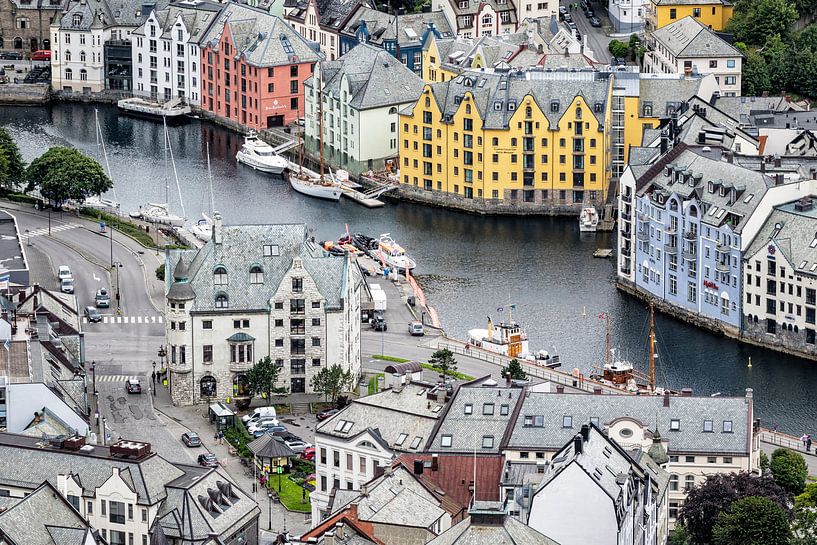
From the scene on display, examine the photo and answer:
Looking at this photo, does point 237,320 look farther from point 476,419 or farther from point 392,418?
point 476,419

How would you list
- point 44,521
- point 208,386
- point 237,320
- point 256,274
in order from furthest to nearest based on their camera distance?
point 256,274 → point 208,386 → point 237,320 → point 44,521

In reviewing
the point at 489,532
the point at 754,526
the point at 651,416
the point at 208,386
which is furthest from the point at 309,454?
the point at 489,532

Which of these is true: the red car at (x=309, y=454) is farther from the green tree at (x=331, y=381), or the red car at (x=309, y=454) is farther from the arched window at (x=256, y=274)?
the arched window at (x=256, y=274)

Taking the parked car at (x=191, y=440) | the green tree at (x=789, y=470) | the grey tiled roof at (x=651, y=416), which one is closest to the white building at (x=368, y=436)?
the grey tiled roof at (x=651, y=416)

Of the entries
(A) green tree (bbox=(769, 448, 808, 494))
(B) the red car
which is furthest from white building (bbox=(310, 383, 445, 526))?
(A) green tree (bbox=(769, 448, 808, 494))

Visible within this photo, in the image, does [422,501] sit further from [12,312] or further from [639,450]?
[12,312]
